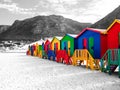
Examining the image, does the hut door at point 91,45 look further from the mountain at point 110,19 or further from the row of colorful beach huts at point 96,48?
the mountain at point 110,19

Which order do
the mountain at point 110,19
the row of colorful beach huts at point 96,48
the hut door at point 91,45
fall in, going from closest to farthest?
the row of colorful beach huts at point 96,48 < the hut door at point 91,45 < the mountain at point 110,19

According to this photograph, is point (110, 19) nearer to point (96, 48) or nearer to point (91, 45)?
point (91, 45)

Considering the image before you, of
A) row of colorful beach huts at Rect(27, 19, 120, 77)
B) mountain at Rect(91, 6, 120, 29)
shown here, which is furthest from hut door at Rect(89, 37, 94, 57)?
mountain at Rect(91, 6, 120, 29)

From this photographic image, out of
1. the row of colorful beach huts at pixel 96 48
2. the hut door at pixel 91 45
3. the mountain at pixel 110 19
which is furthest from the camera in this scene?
the mountain at pixel 110 19

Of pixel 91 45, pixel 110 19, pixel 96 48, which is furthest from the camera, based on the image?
pixel 110 19

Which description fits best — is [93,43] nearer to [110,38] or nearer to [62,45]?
[110,38]

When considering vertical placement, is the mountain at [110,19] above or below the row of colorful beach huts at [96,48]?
above

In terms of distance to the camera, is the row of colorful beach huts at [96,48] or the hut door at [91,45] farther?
the hut door at [91,45]

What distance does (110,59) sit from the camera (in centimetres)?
1462

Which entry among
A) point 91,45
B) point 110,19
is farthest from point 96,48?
point 110,19

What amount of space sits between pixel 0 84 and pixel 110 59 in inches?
296

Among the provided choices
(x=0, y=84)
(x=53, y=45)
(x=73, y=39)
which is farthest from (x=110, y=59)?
(x=53, y=45)

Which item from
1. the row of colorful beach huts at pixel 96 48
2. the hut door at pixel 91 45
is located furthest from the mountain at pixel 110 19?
the hut door at pixel 91 45

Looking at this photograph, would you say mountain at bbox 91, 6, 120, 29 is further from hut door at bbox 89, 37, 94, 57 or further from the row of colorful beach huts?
hut door at bbox 89, 37, 94, 57
